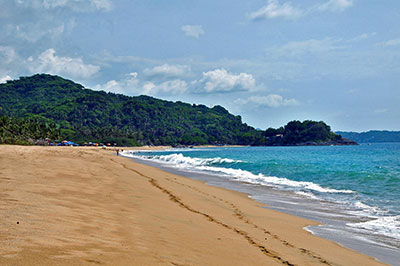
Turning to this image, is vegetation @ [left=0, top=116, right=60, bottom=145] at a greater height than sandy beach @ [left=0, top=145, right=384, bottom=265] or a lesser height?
greater

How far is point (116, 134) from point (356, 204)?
169 m

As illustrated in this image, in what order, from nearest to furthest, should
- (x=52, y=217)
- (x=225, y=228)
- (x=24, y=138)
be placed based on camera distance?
(x=52, y=217) < (x=225, y=228) < (x=24, y=138)

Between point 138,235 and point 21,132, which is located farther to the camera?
point 21,132

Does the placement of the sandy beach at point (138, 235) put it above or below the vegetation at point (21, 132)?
below

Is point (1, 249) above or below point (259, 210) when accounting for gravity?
above

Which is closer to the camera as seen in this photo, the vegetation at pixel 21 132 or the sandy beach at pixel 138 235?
the sandy beach at pixel 138 235

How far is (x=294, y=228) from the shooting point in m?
9.96

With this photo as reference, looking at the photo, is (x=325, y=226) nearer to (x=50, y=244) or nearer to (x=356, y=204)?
(x=356, y=204)

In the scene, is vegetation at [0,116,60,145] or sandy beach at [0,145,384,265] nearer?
sandy beach at [0,145,384,265]

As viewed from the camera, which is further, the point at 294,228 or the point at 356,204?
the point at 356,204

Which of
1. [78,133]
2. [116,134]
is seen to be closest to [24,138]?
[78,133]

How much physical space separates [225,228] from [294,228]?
2.62 meters

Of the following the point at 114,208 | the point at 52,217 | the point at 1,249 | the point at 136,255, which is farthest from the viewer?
the point at 114,208

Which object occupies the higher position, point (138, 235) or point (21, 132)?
point (21, 132)
